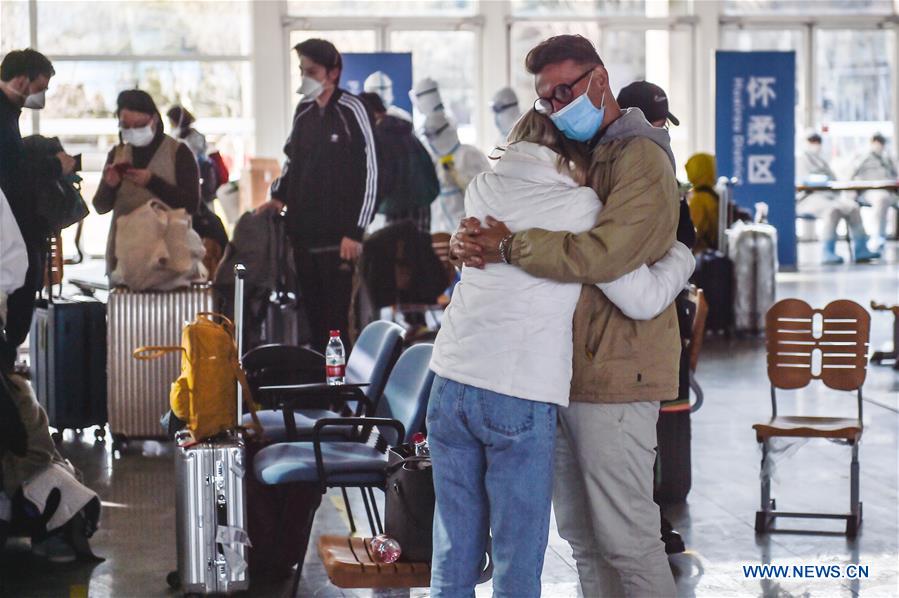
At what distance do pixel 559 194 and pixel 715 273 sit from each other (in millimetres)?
8168

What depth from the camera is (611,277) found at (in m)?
2.93

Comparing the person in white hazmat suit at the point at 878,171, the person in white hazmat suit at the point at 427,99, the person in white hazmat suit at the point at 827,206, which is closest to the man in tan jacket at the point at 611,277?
the person in white hazmat suit at the point at 427,99

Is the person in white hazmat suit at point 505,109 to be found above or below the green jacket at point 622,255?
above

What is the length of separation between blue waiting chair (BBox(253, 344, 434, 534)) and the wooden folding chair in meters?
1.50

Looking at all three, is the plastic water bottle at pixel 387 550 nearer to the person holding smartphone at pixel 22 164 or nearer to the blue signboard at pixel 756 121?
the person holding smartphone at pixel 22 164

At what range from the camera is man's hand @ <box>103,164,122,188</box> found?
6.88 m

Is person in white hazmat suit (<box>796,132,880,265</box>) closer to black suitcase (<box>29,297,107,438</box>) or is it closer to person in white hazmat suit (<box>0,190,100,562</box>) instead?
black suitcase (<box>29,297,107,438</box>)

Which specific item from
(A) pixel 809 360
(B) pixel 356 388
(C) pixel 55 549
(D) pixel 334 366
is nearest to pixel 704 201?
(A) pixel 809 360

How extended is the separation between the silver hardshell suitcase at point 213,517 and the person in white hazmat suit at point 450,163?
5773 mm

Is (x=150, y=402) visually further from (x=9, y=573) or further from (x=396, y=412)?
(x=396, y=412)

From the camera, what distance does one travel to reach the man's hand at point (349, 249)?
6.83m

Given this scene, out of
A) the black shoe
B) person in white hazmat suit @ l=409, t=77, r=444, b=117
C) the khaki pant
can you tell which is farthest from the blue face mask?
person in white hazmat suit @ l=409, t=77, r=444, b=117

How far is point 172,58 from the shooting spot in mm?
18766

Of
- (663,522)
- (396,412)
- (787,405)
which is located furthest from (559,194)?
(787,405)
